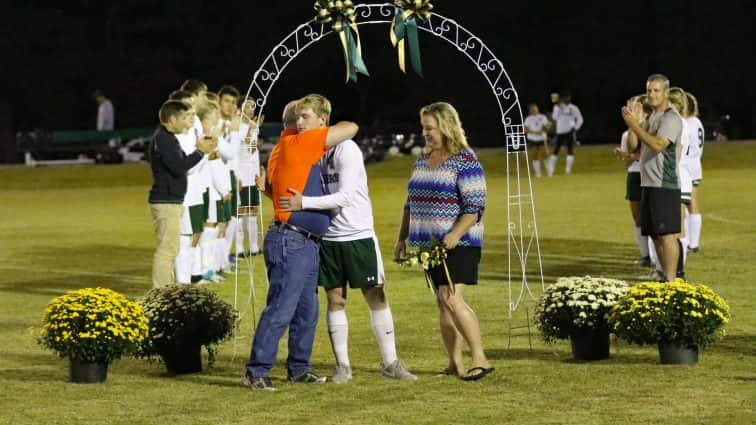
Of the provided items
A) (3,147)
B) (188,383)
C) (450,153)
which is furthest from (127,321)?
(3,147)

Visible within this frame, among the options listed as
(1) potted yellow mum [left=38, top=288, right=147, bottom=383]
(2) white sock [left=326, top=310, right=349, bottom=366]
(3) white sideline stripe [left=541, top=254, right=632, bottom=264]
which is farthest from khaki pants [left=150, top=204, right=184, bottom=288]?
(3) white sideline stripe [left=541, top=254, right=632, bottom=264]

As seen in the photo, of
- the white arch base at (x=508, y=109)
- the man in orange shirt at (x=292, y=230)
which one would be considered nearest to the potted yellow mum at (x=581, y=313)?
the white arch base at (x=508, y=109)

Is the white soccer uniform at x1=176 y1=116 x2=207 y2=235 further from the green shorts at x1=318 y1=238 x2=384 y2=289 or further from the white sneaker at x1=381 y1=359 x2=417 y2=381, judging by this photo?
the white sneaker at x1=381 y1=359 x2=417 y2=381

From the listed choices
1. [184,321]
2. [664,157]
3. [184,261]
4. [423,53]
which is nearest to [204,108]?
[184,261]

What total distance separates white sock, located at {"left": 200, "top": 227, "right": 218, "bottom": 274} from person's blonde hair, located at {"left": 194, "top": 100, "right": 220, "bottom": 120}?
1.55 meters

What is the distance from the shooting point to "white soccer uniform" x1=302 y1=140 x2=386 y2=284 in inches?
388

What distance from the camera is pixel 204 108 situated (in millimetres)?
15375

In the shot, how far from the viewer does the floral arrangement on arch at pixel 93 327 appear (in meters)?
10.0

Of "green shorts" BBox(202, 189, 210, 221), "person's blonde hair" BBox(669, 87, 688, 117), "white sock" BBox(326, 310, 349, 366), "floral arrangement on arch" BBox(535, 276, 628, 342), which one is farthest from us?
"green shorts" BBox(202, 189, 210, 221)

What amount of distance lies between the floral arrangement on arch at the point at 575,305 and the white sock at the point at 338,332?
1.55 metres

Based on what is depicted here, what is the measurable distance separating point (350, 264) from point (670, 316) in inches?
87.9

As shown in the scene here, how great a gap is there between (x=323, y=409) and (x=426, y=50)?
4731 cm

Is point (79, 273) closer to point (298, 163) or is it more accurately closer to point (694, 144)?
point (694, 144)

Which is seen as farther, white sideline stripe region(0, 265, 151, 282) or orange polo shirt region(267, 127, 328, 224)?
white sideline stripe region(0, 265, 151, 282)
